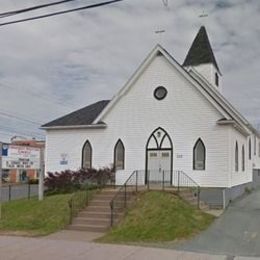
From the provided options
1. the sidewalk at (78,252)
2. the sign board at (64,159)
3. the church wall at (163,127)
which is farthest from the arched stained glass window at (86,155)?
the sidewalk at (78,252)

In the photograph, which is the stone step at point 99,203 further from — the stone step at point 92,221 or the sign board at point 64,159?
the sign board at point 64,159

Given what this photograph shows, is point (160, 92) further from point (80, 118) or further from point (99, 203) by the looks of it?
point (99, 203)

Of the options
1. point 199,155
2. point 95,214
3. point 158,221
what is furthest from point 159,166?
point 158,221

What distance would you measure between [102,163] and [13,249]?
1591 centimetres

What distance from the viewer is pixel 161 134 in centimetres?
2697

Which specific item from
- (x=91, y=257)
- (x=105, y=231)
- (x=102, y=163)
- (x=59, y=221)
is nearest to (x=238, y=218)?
(x=105, y=231)

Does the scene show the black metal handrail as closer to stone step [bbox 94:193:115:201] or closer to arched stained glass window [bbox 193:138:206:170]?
stone step [bbox 94:193:115:201]

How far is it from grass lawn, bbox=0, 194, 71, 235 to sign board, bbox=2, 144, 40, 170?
1.84 meters

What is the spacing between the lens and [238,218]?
18.4 metres

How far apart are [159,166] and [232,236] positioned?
1219 centimetres

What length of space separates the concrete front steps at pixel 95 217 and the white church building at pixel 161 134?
644cm

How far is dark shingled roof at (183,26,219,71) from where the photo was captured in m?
35.5

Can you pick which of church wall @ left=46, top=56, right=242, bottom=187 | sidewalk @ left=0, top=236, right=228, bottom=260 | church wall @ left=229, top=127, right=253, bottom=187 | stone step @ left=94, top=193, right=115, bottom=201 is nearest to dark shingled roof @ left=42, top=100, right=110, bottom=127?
church wall @ left=46, top=56, right=242, bottom=187

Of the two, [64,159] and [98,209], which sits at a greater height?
[64,159]
